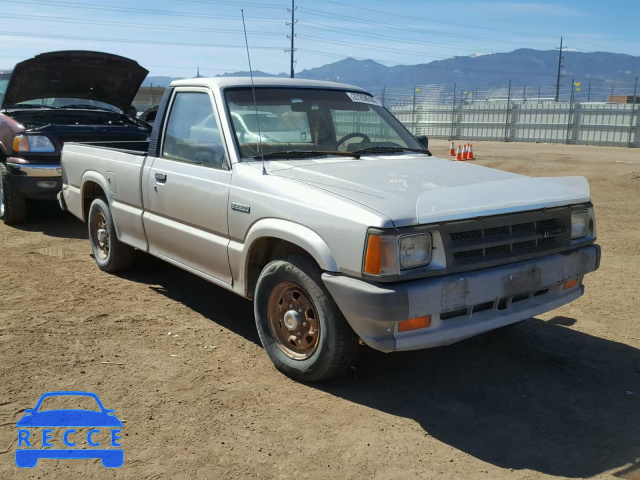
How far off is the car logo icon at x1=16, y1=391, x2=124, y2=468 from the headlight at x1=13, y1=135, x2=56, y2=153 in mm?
5129

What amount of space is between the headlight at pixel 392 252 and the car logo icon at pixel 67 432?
1.55 m

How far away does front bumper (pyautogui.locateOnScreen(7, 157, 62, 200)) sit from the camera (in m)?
7.93

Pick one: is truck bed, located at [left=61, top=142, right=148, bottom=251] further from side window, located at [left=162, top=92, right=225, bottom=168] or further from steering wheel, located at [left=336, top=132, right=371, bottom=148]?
steering wheel, located at [left=336, top=132, right=371, bottom=148]

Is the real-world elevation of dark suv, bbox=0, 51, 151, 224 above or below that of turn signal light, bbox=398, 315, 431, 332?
above

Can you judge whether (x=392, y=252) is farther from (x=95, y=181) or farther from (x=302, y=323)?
(x=95, y=181)

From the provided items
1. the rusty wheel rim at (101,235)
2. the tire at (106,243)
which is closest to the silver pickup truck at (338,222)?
the tire at (106,243)

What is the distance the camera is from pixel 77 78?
28.9ft

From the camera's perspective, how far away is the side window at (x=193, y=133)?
4535 mm

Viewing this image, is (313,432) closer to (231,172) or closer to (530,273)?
(530,273)

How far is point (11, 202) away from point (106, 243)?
9.33 ft

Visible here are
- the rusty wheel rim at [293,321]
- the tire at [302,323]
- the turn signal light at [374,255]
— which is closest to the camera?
the turn signal light at [374,255]

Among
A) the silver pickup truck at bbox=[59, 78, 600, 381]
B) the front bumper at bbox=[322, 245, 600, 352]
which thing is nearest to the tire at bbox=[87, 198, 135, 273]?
the silver pickup truck at bbox=[59, 78, 600, 381]

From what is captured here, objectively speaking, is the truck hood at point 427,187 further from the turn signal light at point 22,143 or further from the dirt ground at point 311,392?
the turn signal light at point 22,143

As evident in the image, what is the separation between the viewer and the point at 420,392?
12.6ft
